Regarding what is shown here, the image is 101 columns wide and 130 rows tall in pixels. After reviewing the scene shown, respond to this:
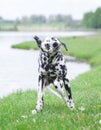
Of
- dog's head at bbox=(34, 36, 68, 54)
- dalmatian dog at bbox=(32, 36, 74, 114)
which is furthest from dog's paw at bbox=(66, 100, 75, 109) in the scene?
dog's head at bbox=(34, 36, 68, 54)

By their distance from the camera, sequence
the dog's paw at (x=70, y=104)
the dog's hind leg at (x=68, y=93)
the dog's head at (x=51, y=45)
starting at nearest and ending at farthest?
the dog's head at (x=51, y=45) → the dog's hind leg at (x=68, y=93) → the dog's paw at (x=70, y=104)

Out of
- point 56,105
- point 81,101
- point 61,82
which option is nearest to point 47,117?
point 61,82

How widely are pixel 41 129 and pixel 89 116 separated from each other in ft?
5.29

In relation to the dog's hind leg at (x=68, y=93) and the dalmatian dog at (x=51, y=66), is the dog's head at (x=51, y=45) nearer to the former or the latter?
the dalmatian dog at (x=51, y=66)

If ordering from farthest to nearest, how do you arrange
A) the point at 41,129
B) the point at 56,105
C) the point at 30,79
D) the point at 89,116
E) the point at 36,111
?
the point at 30,79, the point at 56,105, the point at 36,111, the point at 89,116, the point at 41,129

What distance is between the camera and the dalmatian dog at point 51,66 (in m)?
10.9

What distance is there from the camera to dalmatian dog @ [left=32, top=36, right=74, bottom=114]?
431 inches

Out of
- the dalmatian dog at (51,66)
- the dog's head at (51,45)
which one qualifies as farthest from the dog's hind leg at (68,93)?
the dog's head at (51,45)

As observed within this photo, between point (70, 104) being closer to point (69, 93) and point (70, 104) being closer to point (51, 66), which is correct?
point (69, 93)

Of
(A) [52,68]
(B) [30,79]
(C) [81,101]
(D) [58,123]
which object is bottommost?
(B) [30,79]

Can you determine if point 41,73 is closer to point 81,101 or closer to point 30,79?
point 81,101

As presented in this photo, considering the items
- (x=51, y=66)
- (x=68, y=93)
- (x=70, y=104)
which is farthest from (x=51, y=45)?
(x=70, y=104)

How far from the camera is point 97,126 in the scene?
970cm

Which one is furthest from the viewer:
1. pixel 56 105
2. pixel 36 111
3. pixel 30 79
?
pixel 30 79
